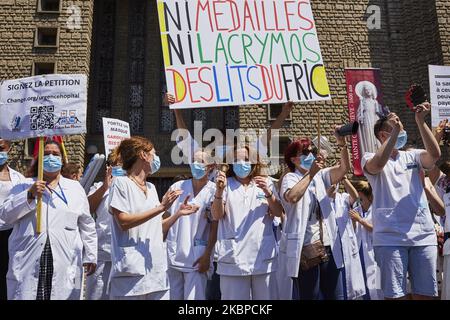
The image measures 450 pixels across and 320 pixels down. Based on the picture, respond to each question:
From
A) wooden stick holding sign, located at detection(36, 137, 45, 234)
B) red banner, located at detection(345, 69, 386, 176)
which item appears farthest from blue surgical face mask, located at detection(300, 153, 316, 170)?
red banner, located at detection(345, 69, 386, 176)

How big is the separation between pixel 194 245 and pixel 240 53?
92.2 inches

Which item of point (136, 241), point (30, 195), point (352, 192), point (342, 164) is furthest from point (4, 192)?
point (352, 192)

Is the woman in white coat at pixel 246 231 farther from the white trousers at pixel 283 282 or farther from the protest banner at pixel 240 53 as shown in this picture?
the protest banner at pixel 240 53

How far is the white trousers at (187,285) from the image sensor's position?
12.4ft

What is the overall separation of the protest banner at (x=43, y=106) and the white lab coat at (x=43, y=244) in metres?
0.75

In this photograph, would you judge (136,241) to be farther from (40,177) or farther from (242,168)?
(242,168)

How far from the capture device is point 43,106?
4.09 meters

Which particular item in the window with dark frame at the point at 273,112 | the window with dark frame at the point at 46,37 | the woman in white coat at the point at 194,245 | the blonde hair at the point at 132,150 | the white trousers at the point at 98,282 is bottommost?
the white trousers at the point at 98,282

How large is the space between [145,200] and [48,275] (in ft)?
3.07

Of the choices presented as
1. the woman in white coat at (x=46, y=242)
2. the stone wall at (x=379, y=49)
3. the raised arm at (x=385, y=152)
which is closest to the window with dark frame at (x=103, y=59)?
the stone wall at (x=379, y=49)

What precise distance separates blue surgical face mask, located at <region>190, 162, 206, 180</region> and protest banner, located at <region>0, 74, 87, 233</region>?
3.69 feet

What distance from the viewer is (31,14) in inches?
611
